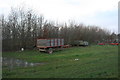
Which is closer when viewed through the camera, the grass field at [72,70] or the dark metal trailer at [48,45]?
the grass field at [72,70]

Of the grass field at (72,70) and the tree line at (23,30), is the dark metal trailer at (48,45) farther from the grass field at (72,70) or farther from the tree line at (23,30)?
the grass field at (72,70)

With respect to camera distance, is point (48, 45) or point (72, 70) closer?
point (72, 70)

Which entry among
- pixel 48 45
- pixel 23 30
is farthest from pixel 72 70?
pixel 23 30

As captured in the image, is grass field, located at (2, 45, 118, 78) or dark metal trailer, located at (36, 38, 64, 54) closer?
grass field, located at (2, 45, 118, 78)

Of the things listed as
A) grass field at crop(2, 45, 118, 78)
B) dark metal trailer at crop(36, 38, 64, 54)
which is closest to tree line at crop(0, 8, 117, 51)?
dark metal trailer at crop(36, 38, 64, 54)

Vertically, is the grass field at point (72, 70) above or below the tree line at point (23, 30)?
below

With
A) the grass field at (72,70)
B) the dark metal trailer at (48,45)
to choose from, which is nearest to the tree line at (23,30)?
the dark metal trailer at (48,45)

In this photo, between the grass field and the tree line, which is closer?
the grass field

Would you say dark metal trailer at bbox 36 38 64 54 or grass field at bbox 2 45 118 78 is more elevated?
dark metal trailer at bbox 36 38 64 54

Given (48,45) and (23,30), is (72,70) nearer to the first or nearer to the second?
(48,45)

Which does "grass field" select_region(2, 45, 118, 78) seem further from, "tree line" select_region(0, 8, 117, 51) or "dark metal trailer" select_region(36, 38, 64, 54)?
"tree line" select_region(0, 8, 117, 51)

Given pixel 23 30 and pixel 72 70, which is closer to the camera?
pixel 72 70

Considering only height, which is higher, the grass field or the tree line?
the tree line

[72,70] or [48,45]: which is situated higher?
[48,45]
